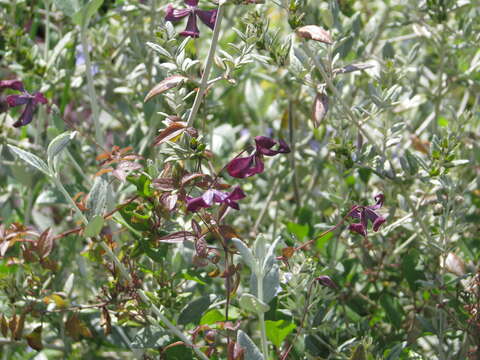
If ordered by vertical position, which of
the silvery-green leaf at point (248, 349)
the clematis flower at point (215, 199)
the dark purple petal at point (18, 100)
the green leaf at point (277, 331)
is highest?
the dark purple petal at point (18, 100)

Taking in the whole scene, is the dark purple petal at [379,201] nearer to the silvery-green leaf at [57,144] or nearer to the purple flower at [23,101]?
the silvery-green leaf at [57,144]

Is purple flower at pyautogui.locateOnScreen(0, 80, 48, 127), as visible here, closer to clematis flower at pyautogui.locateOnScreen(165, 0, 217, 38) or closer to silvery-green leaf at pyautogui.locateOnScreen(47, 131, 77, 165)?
silvery-green leaf at pyautogui.locateOnScreen(47, 131, 77, 165)

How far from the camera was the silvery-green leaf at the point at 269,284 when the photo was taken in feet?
3.33

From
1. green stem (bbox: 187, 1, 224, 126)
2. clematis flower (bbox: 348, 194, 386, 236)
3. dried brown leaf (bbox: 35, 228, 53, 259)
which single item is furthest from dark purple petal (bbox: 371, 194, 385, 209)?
dried brown leaf (bbox: 35, 228, 53, 259)

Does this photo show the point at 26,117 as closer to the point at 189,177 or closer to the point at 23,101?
the point at 23,101

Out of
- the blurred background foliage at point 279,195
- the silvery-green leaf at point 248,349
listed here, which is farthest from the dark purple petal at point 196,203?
the silvery-green leaf at point 248,349

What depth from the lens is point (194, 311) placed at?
4.23 feet

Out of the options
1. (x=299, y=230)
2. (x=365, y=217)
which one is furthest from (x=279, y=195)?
(x=365, y=217)

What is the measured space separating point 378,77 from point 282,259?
1.59ft

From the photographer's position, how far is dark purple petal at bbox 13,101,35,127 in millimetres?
1208

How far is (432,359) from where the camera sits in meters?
1.36

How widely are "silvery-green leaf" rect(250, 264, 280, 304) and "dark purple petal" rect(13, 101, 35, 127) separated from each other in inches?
20.3

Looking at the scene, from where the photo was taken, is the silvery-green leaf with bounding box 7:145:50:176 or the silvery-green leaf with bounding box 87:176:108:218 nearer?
the silvery-green leaf with bounding box 7:145:50:176

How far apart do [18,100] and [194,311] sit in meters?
0.52
